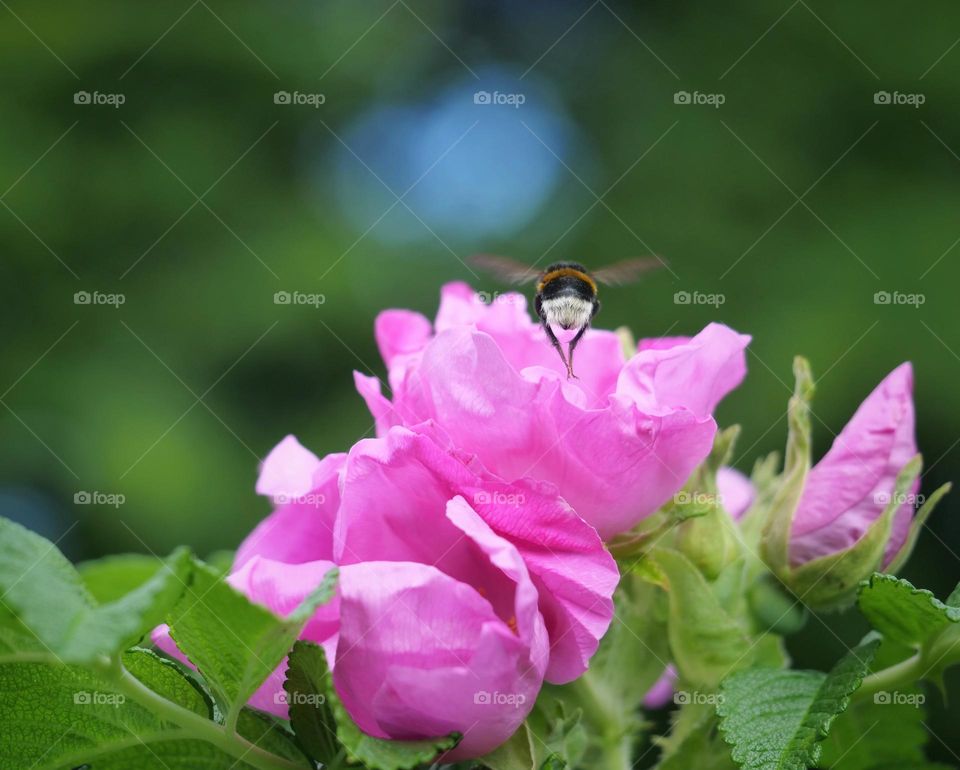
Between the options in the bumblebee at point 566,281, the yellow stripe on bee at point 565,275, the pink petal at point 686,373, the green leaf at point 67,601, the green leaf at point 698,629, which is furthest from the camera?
the yellow stripe on bee at point 565,275

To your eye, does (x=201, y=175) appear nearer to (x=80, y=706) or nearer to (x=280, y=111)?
(x=280, y=111)

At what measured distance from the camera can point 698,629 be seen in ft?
2.78

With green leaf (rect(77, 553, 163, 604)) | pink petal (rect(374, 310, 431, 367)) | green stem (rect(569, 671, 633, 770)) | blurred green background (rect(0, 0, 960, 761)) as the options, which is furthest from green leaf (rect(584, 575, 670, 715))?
blurred green background (rect(0, 0, 960, 761))

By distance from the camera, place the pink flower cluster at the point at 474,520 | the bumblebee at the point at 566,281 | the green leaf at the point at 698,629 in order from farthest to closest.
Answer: the bumblebee at the point at 566,281
the green leaf at the point at 698,629
the pink flower cluster at the point at 474,520

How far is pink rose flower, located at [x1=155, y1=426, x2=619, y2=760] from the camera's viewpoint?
619 mm

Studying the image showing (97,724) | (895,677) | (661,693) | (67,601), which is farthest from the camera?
(661,693)

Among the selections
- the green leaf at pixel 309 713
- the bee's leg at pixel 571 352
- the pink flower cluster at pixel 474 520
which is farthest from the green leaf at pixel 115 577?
the bee's leg at pixel 571 352

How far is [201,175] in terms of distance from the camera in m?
3.01

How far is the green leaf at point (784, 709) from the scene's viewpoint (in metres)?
0.68

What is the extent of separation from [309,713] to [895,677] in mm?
409

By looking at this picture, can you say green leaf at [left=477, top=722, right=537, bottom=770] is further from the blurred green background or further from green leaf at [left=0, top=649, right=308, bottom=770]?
the blurred green background

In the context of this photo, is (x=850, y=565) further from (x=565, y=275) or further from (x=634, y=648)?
(x=565, y=275)

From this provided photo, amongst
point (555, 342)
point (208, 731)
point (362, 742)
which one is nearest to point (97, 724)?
point (208, 731)

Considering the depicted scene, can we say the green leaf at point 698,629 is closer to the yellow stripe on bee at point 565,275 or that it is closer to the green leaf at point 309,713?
the green leaf at point 309,713
